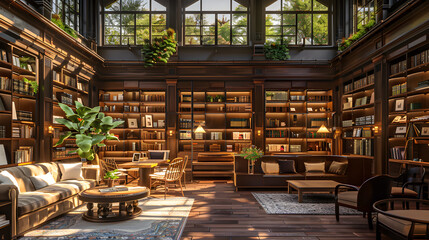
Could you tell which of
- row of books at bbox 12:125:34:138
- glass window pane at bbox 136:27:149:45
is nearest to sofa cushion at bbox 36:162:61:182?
row of books at bbox 12:125:34:138

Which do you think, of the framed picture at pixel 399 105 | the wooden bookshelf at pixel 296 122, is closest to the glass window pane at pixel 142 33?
the wooden bookshelf at pixel 296 122

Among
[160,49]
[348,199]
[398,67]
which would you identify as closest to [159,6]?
[160,49]

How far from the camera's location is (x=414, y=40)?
6430 millimetres

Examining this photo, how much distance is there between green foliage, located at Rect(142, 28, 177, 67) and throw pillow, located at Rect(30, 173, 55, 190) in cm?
529

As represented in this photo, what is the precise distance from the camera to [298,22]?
36.7ft

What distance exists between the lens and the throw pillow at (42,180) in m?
5.62

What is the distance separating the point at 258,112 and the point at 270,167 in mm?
2656

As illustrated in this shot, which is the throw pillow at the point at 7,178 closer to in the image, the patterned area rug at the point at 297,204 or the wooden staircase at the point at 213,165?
the patterned area rug at the point at 297,204

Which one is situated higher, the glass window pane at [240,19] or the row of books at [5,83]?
the glass window pane at [240,19]

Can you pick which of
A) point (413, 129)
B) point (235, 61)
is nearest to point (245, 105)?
point (235, 61)

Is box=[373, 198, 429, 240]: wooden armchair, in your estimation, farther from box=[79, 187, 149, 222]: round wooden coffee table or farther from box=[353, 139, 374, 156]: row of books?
box=[353, 139, 374, 156]: row of books

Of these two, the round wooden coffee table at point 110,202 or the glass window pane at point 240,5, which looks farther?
the glass window pane at point 240,5

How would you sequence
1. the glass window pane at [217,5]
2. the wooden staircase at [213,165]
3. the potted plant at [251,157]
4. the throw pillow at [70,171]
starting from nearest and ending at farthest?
the throw pillow at [70,171] < the potted plant at [251,157] < the wooden staircase at [213,165] < the glass window pane at [217,5]

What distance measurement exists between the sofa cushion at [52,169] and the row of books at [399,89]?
7.53m
